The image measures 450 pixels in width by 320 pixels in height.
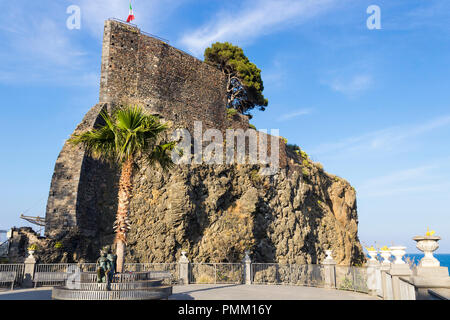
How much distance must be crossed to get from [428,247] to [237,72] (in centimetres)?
3290

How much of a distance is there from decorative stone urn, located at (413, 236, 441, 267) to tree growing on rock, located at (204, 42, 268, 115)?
105 ft

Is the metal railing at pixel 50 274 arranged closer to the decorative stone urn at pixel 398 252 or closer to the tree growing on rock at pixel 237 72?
the decorative stone urn at pixel 398 252

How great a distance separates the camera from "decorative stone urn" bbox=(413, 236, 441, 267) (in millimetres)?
10039

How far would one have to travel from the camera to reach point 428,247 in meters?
10.2

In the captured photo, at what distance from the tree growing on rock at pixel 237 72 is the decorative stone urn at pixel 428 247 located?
32.1m

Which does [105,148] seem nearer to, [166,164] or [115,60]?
[166,164]

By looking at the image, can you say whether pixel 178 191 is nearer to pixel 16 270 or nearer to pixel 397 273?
pixel 16 270

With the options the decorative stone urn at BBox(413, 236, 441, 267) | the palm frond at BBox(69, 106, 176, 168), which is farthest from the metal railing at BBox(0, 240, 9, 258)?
the decorative stone urn at BBox(413, 236, 441, 267)

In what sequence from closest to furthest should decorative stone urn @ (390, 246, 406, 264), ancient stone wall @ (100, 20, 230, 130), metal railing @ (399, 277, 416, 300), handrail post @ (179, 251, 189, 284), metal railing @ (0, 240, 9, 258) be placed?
1. metal railing @ (399, 277, 416, 300)
2. decorative stone urn @ (390, 246, 406, 264)
3. handrail post @ (179, 251, 189, 284)
4. metal railing @ (0, 240, 9, 258)
5. ancient stone wall @ (100, 20, 230, 130)

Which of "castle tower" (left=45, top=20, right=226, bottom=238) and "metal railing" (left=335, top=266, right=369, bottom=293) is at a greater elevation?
"castle tower" (left=45, top=20, right=226, bottom=238)

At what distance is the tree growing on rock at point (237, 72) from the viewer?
40375 mm

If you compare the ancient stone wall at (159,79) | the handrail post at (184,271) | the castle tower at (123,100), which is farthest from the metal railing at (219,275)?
the ancient stone wall at (159,79)

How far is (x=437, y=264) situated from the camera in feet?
32.8

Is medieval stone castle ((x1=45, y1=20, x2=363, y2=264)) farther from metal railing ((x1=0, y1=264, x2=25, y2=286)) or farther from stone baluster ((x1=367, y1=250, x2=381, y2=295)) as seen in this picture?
stone baluster ((x1=367, y1=250, x2=381, y2=295))
